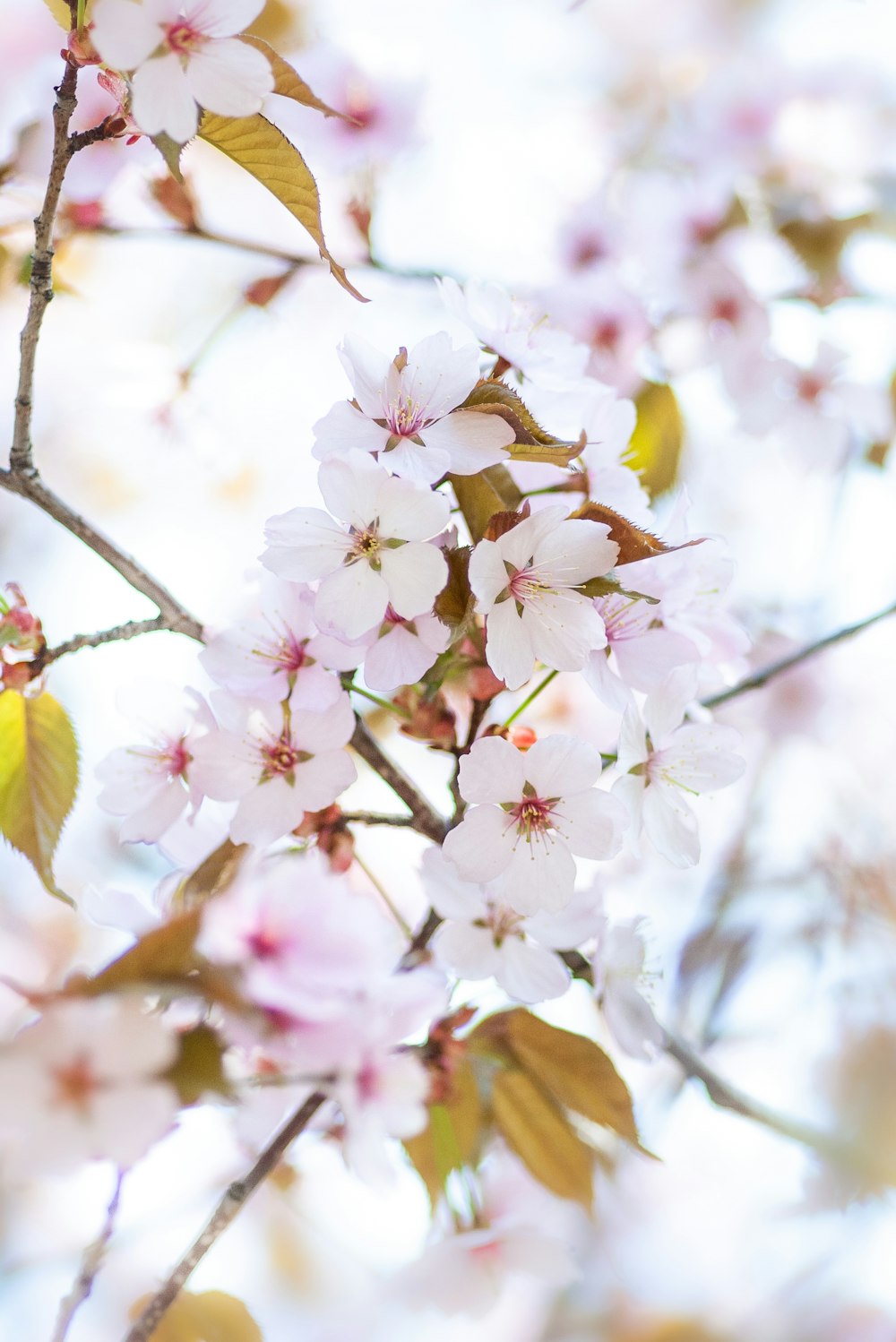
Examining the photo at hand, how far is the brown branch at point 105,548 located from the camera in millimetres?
594

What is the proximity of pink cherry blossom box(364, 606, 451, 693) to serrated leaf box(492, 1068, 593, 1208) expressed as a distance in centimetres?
32

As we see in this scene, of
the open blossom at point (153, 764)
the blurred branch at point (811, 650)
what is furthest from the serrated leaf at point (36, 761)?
the blurred branch at point (811, 650)

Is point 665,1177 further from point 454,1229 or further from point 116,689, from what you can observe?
point 116,689

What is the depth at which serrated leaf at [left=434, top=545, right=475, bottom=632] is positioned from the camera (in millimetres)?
551

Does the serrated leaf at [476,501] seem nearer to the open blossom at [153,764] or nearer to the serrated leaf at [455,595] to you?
the serrated leaf at [455,595]

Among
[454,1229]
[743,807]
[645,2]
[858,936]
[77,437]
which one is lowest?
[454,1229]

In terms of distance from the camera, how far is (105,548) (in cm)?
61

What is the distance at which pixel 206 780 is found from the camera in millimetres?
607

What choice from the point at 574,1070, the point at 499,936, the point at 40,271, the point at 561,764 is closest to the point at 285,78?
the point at 40,271

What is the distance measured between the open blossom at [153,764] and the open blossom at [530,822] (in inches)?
7.4

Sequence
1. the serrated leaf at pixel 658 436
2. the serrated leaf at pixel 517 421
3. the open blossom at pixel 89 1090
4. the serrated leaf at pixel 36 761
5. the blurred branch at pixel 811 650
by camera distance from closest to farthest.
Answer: the open blossom at pixel 89 1090, the serrated leaf at pixel 517 421, the serrated leaf at pixel 36 761, the blurred branch at pixel 811 650, the serrated leaf at pixel 658 436

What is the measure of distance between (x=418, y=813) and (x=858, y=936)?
1.30 metres

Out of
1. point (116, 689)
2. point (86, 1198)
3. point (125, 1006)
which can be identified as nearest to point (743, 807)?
point (86, 1198)

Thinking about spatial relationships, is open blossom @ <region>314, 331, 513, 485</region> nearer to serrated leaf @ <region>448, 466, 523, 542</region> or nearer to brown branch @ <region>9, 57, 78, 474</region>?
serrated leaf @ <region>448, 466, 523, 542</region>
